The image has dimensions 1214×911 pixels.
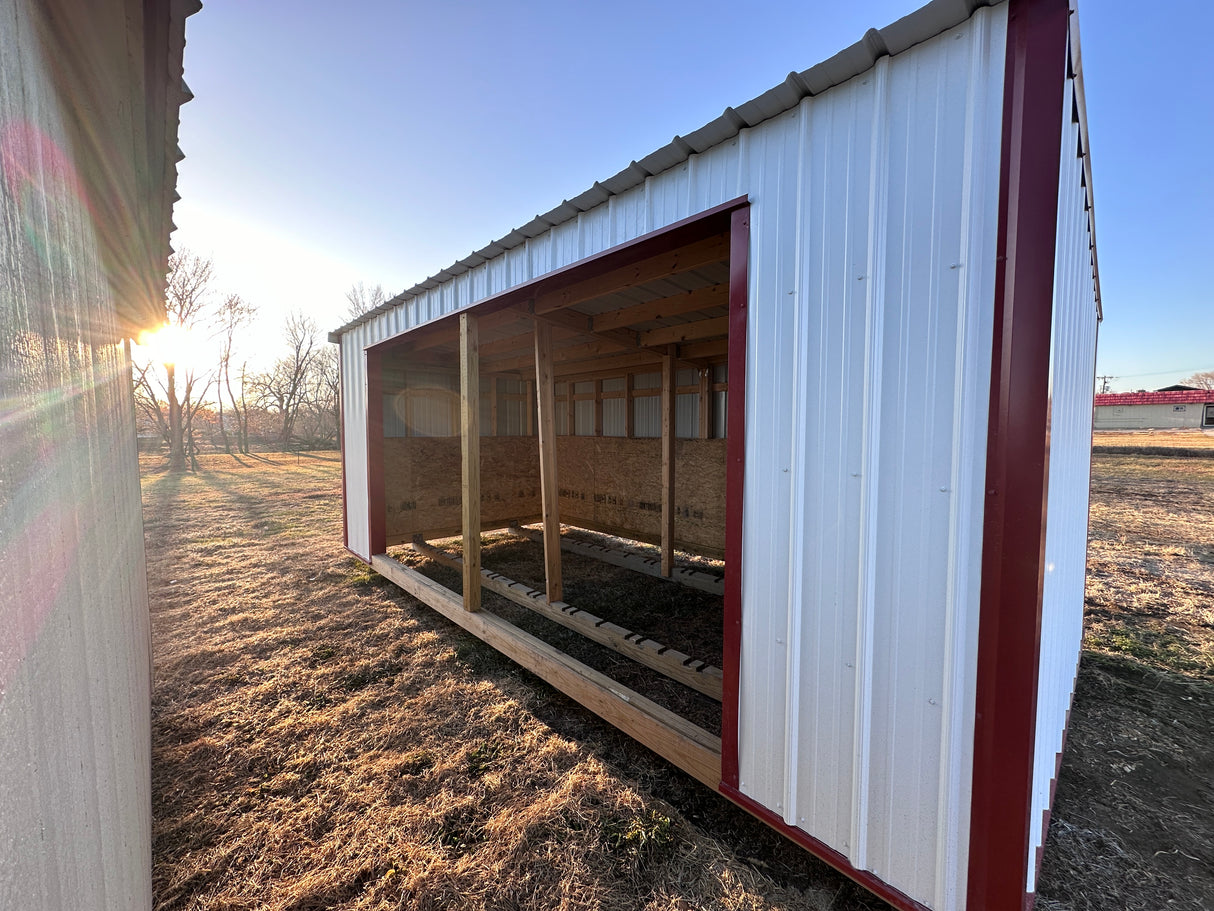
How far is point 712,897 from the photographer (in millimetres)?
1855

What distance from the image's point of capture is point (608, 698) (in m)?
2.85

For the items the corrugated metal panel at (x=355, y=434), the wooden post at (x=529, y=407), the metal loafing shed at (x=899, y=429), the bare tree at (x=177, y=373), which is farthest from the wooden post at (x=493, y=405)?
the bare tree at (x=177, y=373)

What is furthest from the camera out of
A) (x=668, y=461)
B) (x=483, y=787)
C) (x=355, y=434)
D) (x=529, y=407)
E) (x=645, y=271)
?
(x=529, y=407)

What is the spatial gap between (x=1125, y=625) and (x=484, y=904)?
596 centimetres

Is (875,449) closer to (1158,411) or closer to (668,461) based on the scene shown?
(668,461)

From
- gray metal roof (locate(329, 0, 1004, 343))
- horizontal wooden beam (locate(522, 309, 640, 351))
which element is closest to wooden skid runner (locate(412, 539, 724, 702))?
horizontal wooden beam (locate(522, 309, 640, 351))

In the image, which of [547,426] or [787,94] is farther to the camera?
[547,426]

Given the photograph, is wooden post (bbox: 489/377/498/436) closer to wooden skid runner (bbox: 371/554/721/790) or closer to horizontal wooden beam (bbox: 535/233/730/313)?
wooden skid runner (bbox: 371/554/721/790)

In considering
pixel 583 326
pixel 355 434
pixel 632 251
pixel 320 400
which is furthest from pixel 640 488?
pixel 320 400

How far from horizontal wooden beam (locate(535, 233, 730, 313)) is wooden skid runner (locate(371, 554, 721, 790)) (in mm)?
2508

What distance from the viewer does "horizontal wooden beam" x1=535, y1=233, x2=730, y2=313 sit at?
2.54 m

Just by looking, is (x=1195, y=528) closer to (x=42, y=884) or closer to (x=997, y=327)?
(x=997, y=327)

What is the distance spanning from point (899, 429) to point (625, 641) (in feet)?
8.99

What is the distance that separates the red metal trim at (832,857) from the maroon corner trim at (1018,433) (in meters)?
0.29
